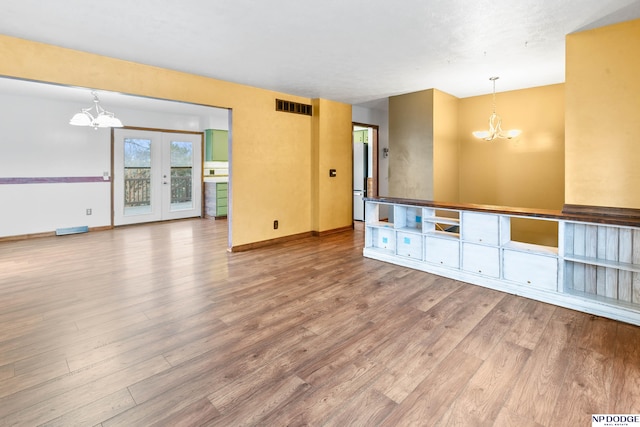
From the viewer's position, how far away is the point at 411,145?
18.6 ft

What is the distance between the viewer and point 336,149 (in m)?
6.41

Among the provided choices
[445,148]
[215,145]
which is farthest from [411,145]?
[215,145]

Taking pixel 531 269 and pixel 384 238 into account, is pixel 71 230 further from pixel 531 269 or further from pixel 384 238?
pixel 531 269

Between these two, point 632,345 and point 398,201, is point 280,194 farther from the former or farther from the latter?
point 632,345

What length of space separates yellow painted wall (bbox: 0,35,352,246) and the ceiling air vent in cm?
8

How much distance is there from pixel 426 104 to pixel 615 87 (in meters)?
2.64

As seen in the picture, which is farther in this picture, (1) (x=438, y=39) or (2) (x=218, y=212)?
(2) (x=218, y=212)

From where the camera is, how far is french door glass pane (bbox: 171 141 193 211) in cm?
813

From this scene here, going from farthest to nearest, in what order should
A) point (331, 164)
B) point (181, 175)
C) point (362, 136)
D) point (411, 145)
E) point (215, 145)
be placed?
point (215, 145) < point (181, 175) < point (362, 136) < point (331, 164) < point (411, 145)

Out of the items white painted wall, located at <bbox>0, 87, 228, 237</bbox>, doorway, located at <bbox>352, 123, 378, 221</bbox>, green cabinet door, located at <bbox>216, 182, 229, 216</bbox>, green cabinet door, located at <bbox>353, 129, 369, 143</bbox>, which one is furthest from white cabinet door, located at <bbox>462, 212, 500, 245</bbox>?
white painted wall, located at <bbox>0, 87, 228, 237</bbox>

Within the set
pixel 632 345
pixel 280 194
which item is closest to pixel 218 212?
pixel 280 194

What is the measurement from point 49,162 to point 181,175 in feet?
8.67

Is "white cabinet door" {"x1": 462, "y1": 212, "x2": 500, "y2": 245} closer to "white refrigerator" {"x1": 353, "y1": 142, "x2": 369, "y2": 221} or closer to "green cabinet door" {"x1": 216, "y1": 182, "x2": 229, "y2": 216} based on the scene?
"white refrigerator" {"x1": 353, "y1": 142, "x2": 369, "y2": 221}

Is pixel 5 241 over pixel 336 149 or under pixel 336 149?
under
